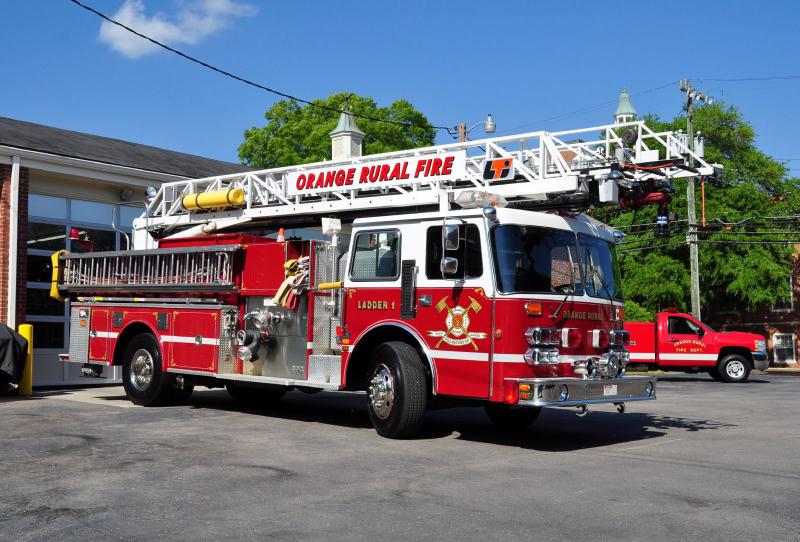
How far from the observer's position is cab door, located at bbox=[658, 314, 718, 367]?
23.7 m

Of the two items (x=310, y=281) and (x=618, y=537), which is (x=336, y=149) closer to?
(x=310, y=281)

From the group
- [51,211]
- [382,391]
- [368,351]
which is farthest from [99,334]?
[382,391]

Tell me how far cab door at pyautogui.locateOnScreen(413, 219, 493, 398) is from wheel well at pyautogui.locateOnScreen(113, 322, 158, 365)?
5568 millimetres

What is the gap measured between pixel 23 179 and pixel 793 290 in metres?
36.1

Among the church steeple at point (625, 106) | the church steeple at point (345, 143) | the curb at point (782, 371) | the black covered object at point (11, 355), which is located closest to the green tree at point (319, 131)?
the church steeple at point (625, 106)

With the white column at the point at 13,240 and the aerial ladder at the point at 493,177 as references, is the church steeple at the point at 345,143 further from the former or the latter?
the aerial ladder at the point at 493,177

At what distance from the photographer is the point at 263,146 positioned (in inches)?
1871

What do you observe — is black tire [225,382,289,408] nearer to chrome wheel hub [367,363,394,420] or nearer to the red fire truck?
the red fire truck

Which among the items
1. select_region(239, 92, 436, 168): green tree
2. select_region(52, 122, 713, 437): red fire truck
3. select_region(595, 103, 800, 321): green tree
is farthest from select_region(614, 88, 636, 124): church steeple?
select_region(52, 122, 713, 437): red fire truck

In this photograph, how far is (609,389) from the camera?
31.2 feet

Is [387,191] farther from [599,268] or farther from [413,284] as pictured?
[599,268]

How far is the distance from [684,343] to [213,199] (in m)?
14.9

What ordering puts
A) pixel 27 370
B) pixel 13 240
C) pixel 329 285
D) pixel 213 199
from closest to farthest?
pixel 329 285 → pixel 213 199 → pixel 27 370 → pixel 13 240

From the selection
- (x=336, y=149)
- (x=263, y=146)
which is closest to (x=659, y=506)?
(x=336, y=149)
